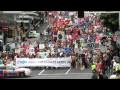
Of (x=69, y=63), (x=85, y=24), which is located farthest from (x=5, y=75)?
(x=85, y=24)

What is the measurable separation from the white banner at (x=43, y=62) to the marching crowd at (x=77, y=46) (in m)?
0.13

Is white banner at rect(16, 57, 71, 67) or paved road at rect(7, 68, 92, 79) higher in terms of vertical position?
white banner at rect(16, 57, 71, 67)

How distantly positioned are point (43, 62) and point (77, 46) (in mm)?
1260

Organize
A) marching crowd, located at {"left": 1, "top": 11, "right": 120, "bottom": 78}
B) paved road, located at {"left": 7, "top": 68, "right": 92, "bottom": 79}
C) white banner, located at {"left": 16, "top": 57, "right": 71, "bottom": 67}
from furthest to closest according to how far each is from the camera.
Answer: white banner, located at {"left": 16, "top": 57, "right": 71, "bottom": 67}
marching crowd, located at {"left": 1, "top": 11, "right": 120, "bottom": 78}
paved road, located at {"left": 7, "top": 68, "right": 92, "bottom": 79}

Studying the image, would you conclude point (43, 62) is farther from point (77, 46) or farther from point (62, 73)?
point (77, 46)

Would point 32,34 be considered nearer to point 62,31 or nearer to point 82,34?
point 62,31

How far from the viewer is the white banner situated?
9836 millimetres

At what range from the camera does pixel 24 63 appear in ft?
32.6

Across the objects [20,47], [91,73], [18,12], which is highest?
[18,12]

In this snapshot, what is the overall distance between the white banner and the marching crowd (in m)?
0.13

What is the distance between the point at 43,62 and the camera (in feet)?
33.0

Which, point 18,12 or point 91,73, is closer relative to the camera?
point 18,12
